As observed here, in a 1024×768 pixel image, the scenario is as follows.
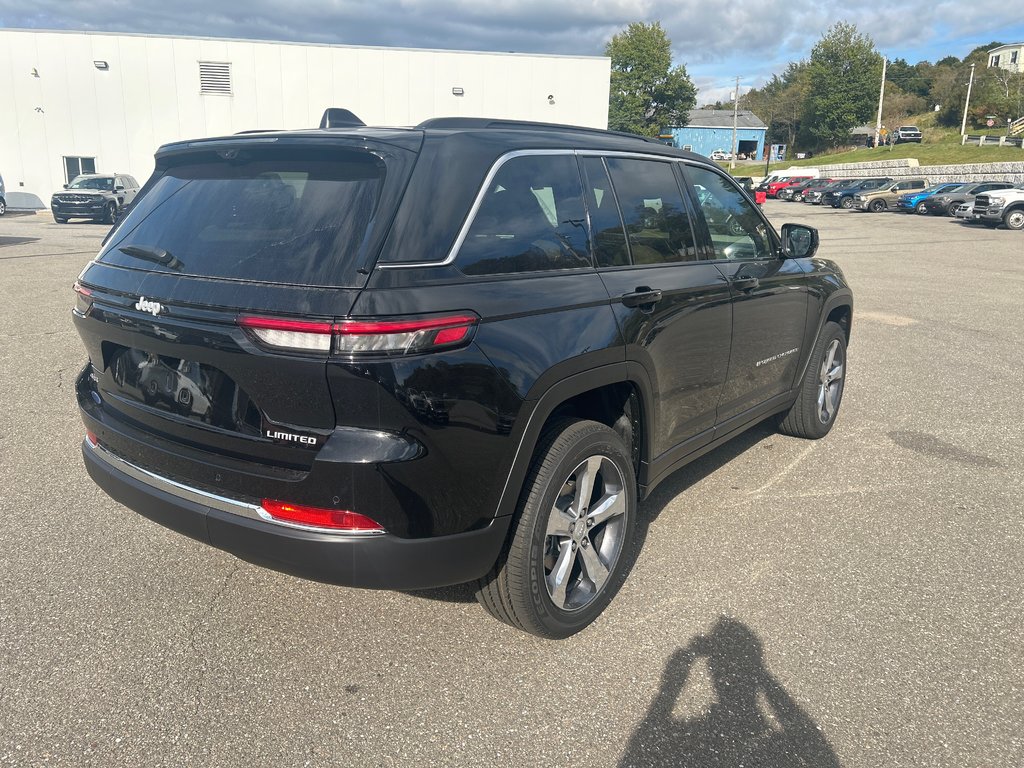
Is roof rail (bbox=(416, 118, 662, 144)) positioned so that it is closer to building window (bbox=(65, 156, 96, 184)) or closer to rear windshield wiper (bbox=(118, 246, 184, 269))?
rear windshield wiper (bbox=(118, 246, 184, 269))

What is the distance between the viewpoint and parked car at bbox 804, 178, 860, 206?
46.8 meters

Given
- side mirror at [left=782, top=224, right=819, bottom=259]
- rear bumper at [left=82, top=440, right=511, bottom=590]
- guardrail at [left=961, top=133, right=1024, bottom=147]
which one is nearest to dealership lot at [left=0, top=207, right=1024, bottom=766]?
rear bumper at [left=82, top=440, right=511, bottom=590]

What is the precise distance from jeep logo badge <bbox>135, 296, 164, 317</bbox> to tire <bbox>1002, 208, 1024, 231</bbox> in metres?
33.1

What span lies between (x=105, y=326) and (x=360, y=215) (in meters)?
1.15

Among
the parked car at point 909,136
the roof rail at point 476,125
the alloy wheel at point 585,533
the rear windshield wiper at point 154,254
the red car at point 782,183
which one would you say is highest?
the parked car at point 909,136

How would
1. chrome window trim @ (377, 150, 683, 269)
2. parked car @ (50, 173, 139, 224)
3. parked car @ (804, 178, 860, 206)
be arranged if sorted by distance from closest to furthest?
chrome window trim @ (377, 150, 683, 269), parked car @ (50, 173, 139, 224), parked car @ (804, 178, 860, 206)

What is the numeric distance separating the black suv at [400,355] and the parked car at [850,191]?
44.9 m

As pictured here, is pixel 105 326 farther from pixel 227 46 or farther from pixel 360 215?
pixel 227 46

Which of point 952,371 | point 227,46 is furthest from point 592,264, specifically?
point 227,46

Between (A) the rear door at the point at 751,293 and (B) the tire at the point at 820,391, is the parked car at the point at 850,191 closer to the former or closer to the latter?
(B) the tire at the point at 820,391

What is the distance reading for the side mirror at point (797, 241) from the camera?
452 centimetres

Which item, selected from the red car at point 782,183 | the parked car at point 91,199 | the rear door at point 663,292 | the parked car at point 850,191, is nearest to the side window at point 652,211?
the rear door at point 663,292

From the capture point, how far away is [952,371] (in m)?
7.38

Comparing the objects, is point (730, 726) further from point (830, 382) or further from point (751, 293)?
point (830, 382)
